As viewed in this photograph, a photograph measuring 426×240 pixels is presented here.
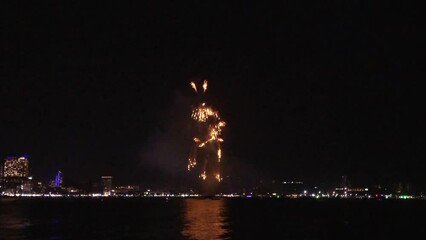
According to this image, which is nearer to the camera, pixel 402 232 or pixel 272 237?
pixel 272 237

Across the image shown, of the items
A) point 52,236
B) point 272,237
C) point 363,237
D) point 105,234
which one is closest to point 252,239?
point 272,237

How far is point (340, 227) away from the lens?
49906 millimetres

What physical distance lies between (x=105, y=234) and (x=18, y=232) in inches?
300

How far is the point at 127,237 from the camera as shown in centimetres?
4562

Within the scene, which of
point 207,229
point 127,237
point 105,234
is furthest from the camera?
point 207,229

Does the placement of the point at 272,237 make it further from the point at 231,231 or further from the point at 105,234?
the point at 105,234

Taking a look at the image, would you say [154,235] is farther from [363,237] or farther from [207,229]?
[363,237]

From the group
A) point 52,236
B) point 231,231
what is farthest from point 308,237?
point 52,236

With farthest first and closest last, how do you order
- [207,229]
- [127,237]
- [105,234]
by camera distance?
[207,229], [105,234], [127,237]

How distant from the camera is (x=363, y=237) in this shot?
47562 millimetres

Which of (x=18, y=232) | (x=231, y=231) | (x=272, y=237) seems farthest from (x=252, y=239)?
(x=18, y=232)

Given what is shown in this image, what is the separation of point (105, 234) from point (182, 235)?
23.3 feet

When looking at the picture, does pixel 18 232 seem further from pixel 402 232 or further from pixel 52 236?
pixel 402 232

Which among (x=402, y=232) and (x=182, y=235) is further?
(x=402, y=232)
